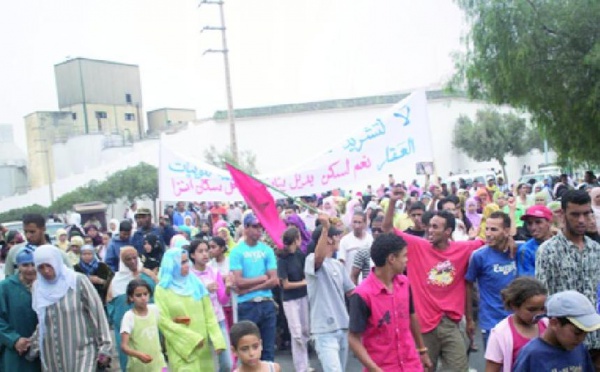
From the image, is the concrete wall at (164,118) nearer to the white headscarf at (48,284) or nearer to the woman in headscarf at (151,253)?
the woman in headscarf at (151,253)

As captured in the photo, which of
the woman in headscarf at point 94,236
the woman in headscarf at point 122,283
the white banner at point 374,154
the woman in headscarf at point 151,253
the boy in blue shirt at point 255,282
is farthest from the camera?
the woman in headscarf at point 94,236

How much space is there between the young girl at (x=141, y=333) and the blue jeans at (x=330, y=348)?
141 centimetres

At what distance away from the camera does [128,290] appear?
5430 millimetres

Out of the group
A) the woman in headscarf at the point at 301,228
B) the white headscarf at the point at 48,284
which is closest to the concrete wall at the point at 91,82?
the woman in headscarf at the point at 301,228

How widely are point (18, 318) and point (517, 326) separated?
362cm

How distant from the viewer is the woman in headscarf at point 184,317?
525 centimetres

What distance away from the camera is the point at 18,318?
4.72 meters

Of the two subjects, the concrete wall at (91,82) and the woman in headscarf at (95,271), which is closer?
the woman in headscarf at (95,271)

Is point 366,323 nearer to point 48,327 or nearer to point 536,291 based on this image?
point 536,291

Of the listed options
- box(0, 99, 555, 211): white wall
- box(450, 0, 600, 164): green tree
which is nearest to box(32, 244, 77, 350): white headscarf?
box(450, 0, 600, 164): green tree

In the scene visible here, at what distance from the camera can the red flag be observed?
6551 mm

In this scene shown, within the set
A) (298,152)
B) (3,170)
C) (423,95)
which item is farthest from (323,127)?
(423,95)

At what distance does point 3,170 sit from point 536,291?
5857cm

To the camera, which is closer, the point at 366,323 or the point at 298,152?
the point at 366,323
